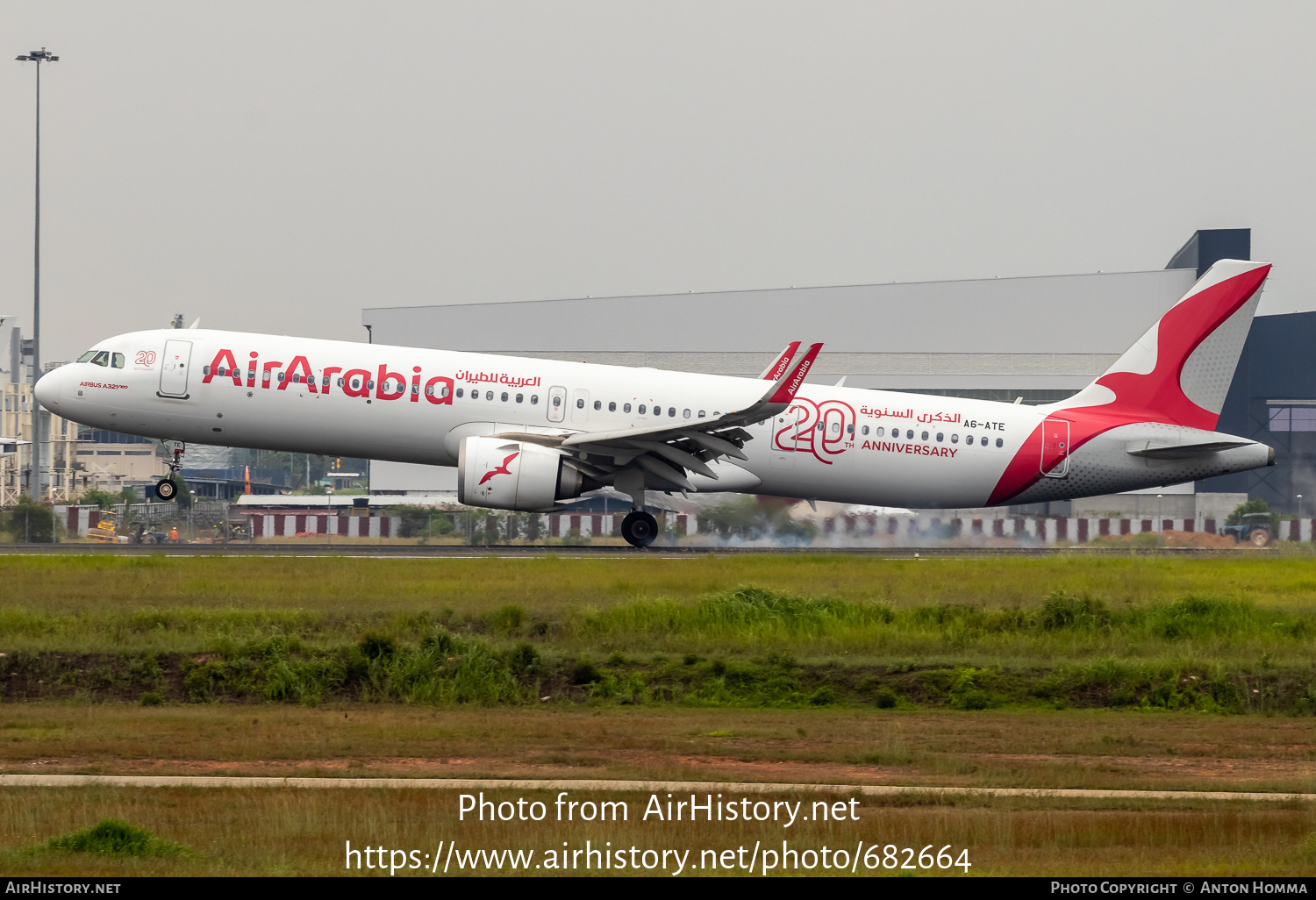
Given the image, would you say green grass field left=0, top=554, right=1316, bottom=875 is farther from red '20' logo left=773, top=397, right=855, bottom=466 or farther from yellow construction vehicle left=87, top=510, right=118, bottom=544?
yellow construction vehicle left=87, top=510, right=118, bottom=544

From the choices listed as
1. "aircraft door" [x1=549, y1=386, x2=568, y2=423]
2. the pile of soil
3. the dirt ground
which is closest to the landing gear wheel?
"aircraft door" [x1=549, y1=386, x2=568, y2=423]

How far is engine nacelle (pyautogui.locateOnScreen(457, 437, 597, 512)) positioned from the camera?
27.9m

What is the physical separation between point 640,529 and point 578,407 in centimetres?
313

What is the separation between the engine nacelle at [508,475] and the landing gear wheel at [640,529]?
2.66 meters

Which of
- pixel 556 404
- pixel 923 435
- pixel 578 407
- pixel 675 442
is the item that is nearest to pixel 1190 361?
pixel 923 435

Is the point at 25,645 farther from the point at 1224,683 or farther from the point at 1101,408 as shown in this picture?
the point at 1101,408

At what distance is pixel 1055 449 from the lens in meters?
31.5

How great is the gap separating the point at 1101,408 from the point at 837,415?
665 cm

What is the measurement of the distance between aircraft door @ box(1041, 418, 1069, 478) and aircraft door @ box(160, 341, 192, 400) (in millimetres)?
18783

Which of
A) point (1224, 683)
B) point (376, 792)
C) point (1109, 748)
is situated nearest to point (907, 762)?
point (1109, 748)

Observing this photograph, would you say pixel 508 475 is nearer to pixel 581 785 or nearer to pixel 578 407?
pixel 578 407

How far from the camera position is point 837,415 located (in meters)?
30.4

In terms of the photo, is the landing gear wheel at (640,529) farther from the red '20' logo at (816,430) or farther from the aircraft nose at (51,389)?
the aircraft nose at (51,389)

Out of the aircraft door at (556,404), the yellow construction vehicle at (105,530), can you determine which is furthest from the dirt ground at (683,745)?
the yellow construction vehicle at (105,530)
